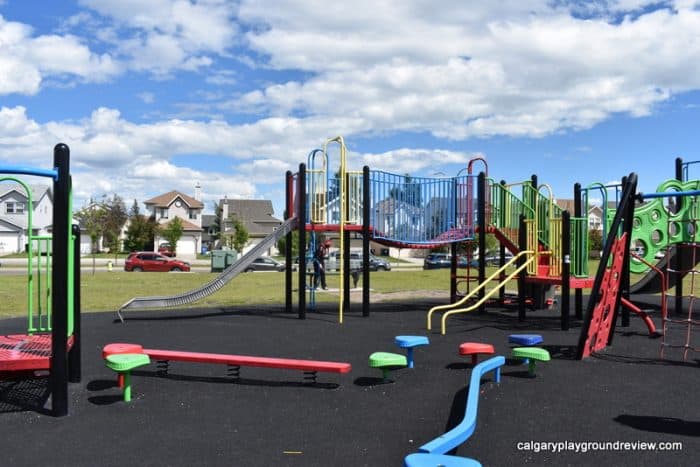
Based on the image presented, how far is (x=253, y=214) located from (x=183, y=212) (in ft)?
33.5

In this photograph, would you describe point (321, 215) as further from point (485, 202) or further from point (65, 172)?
point (65, 172)

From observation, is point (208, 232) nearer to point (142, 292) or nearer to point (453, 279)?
point (142, 292)

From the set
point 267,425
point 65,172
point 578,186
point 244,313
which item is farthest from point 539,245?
point 65,172

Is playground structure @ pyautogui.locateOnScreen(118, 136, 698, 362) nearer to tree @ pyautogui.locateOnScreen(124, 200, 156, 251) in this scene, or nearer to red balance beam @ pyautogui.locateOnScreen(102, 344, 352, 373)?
red balance beam @ pyautogui.locateOnScreen(102, 344, 352, 373)

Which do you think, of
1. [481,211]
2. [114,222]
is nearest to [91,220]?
[114,222]

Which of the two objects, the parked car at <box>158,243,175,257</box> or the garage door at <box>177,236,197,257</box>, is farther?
the garage door at <box>177,236,197,257</box>

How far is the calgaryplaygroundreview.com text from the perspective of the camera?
15.9 feet

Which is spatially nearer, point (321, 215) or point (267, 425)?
point (267, 425)

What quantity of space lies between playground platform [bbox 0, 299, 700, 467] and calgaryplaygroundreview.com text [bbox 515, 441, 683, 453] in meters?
0.02

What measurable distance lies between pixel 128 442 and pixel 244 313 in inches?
355

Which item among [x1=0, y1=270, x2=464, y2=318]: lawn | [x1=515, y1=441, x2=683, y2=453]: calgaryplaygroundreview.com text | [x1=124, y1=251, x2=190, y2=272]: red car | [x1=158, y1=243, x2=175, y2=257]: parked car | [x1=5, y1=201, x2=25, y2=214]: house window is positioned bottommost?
[x1=515, y1=441, x2=683, y2=453]: calgaryplaygroundreview.com text

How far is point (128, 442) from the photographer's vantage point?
16.6ft

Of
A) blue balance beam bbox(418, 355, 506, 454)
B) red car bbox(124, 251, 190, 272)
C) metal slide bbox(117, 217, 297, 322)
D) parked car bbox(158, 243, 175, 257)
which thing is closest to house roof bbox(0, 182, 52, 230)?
parked car bbox(158, 243, 175, 257)

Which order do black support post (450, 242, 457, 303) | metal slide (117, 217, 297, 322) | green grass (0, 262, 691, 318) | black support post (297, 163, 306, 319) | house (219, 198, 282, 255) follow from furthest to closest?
house (219, 198, 282, 255)
green grass (0, 262, 691, 318)
black support post (450, 242, 457, 303)
black support post (297, 163, 306, 319)
metal slide (117, 217, 297, 322)
